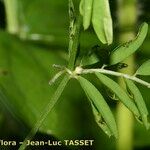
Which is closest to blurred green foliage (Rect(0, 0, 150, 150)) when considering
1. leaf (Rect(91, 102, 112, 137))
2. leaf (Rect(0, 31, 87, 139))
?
leaf (Rect(0, 31, 87, 139))

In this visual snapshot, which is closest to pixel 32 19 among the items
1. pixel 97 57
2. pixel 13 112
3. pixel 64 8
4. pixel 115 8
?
pixel 64 8

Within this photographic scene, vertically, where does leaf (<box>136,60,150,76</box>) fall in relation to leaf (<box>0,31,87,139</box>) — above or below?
above

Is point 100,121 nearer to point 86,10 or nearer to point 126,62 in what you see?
point 86,10

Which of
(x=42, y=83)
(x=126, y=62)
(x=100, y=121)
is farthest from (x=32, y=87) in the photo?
(x=100, y=121)

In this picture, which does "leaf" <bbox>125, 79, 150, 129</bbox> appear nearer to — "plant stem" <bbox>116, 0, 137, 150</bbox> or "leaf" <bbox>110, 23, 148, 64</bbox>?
"leaf" <bbox>110, 23, 148, 64</bbox>

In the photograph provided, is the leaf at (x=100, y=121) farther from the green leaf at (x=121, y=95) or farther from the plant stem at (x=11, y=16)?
the plant stem at (x=11, y=16)
